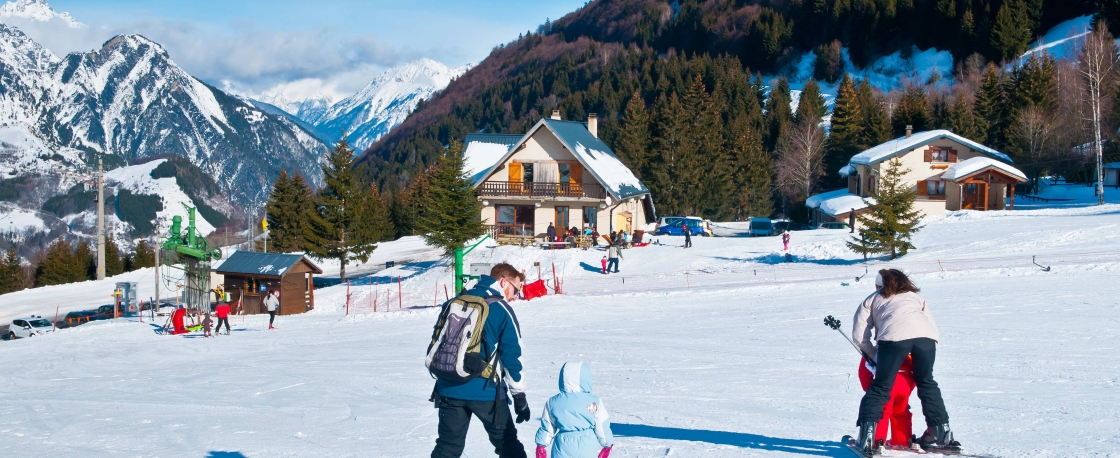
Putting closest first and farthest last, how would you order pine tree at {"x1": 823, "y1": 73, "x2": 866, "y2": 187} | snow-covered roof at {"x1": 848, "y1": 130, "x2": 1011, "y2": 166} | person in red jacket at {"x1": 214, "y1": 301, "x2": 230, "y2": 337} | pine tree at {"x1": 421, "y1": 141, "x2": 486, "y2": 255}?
person in red jacket at {"x1": 214, "y1": 301, "x2": 230, "y2": 337} < pine tree at {"x1": 421, "y1": 141, "x2": 486, "y2": 255} < snow-covered roof at {"x1": 848, "y1": 130, "x2": 1011, "y2": 166} < pine tree at {"x1": 823, "y1": 73, "x2": 866, "y2": 187}

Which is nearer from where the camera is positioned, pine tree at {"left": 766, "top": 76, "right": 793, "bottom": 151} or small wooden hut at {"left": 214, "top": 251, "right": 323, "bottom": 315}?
small wooden hut at {"left": 214, "top": 251, "right": 323, "bottom": 315}

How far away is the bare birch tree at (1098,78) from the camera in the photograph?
4453 cm

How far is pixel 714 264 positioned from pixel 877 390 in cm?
2585

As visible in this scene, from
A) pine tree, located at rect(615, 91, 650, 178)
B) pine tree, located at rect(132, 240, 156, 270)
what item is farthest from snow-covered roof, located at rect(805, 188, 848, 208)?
pine tree, located at rect(132, 240, 156, 270)

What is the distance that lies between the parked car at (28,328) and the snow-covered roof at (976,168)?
155 feet

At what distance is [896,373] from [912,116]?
64.4 meters

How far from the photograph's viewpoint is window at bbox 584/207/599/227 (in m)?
43.4

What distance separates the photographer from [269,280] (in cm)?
3384

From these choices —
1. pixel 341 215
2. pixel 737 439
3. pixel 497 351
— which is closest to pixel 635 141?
pixel 341 215

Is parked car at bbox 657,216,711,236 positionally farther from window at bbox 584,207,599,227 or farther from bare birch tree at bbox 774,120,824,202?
bare birch tree at bbox 774,120,824,202

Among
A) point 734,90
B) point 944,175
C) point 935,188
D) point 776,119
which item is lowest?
point 935,188

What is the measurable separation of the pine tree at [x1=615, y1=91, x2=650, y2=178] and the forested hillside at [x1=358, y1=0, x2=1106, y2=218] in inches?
4.5

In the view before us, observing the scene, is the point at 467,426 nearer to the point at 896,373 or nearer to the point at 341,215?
the point at 896,373

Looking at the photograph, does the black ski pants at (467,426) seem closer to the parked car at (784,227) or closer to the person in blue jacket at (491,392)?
the person in blue jacket at (491,392)
